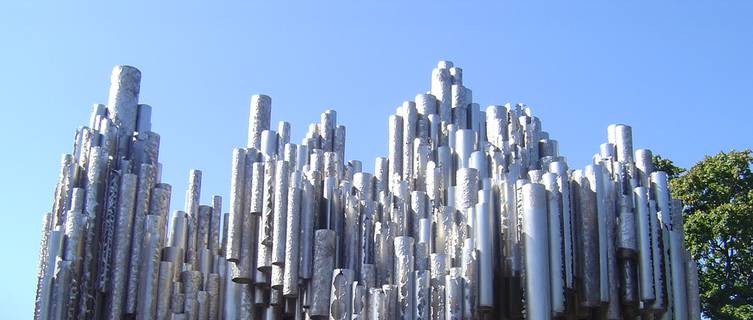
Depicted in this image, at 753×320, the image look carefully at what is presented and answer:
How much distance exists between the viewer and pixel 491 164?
642 inches

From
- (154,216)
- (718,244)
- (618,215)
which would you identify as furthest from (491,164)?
(718,244)

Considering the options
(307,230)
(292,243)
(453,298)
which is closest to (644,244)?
(453,298)

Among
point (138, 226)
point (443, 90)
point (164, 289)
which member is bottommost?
point (164, 289)

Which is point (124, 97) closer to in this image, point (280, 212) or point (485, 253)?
point (280, 212)

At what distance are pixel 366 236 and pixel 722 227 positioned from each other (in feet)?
34.6

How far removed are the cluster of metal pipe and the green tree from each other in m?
7.67

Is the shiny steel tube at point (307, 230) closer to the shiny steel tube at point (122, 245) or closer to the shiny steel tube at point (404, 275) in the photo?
the shiny steel tube at point (404, 275)

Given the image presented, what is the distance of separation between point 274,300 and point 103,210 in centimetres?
270

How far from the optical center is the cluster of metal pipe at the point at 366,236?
14312mm

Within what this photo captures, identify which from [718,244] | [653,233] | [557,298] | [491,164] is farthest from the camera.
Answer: [718,244]

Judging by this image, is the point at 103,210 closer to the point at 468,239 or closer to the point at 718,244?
the point at 468,239

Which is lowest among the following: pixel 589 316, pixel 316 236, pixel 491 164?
pixel 589 316

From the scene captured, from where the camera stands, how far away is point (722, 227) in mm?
23250

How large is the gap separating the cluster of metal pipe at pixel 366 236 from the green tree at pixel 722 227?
7674 millimetres
